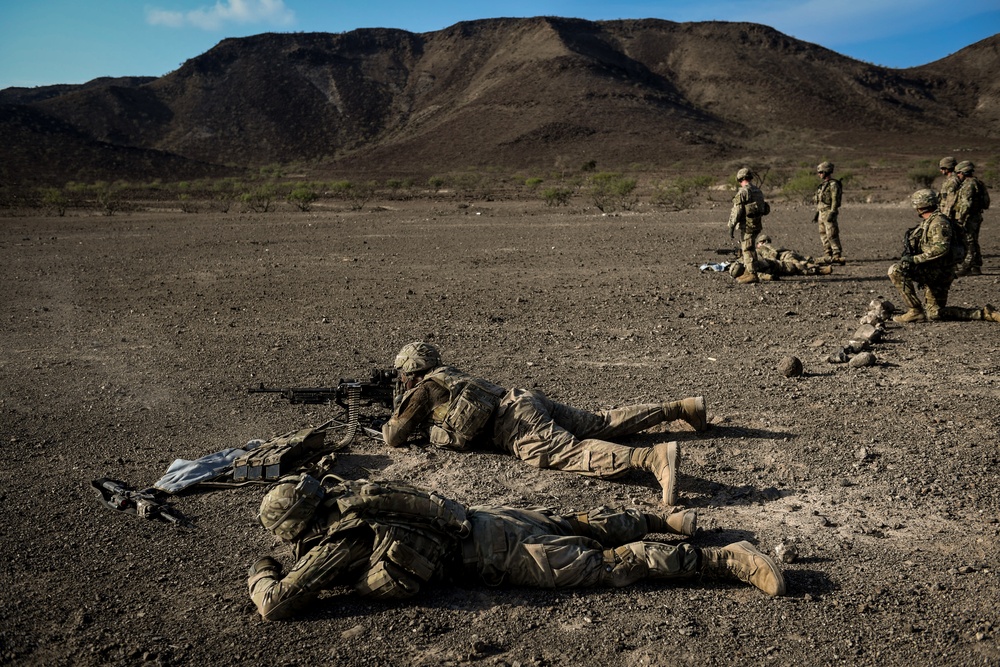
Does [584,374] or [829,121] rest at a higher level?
[829,121]

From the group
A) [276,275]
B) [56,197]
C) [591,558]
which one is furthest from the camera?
[56,197]

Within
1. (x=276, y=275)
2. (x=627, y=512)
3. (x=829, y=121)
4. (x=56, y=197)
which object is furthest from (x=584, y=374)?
(x=829, y=121)

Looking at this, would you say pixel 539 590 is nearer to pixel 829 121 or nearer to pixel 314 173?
pixel 314 173

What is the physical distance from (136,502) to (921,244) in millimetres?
8776

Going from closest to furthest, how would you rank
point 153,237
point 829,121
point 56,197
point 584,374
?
point 584,374 → point 153,237 → point 56,197 → point 829,121

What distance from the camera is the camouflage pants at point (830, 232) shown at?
14.2 metres

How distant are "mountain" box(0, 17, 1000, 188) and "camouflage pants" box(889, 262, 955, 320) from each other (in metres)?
54.1

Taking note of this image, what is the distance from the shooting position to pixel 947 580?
4.28 meters

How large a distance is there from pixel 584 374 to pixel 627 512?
3703 millimetres

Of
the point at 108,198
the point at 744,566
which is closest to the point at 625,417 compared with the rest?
the point at 744,566

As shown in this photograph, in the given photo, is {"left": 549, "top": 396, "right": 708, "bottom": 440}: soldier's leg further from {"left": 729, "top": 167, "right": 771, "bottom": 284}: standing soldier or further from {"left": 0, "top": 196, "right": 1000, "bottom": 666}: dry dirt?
{"left": 729, "top": 167, "right": 771, "bottom": 284}: standing soldier

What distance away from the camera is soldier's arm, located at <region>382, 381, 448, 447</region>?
6055 mm

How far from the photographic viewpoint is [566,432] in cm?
586

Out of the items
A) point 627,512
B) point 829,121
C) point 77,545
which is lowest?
point 77,545
